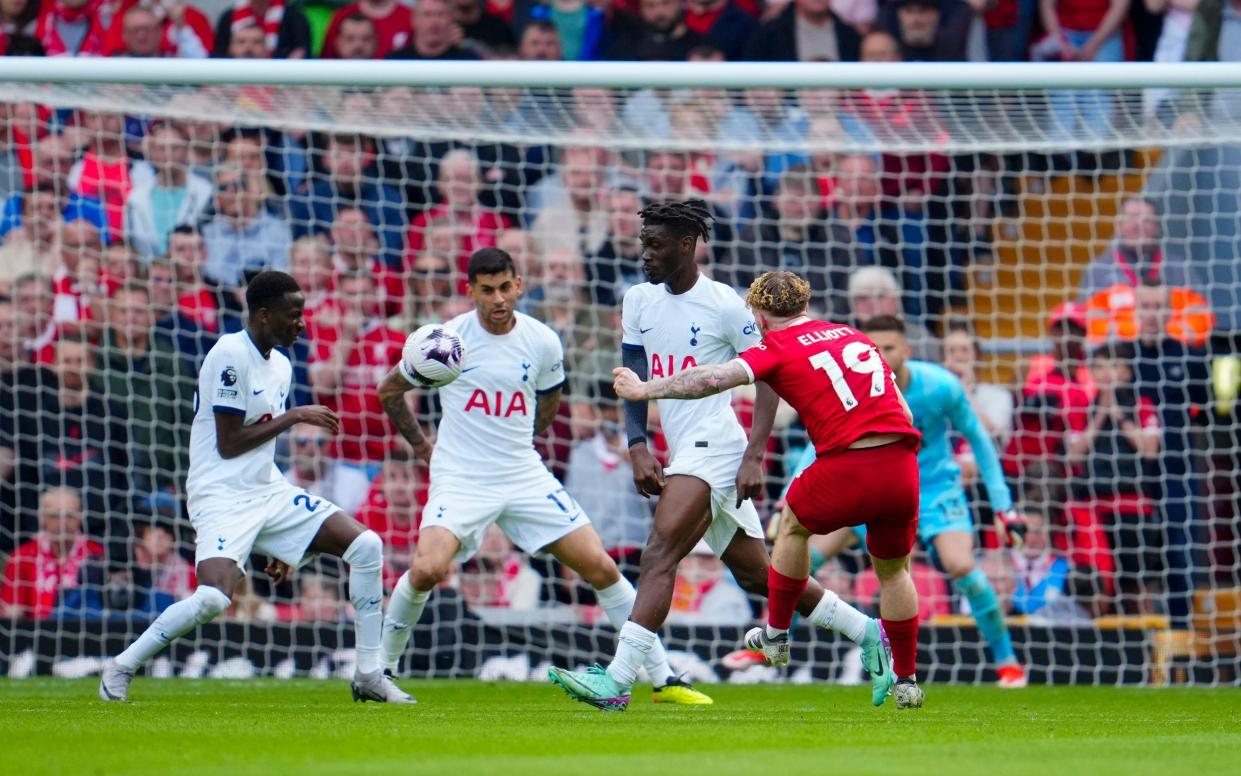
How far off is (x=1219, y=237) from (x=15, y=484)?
29.3ft

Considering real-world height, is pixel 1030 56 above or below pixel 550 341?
above

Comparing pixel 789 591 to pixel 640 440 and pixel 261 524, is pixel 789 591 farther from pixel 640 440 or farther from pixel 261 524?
pixel 261 524

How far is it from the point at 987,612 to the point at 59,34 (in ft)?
30.4

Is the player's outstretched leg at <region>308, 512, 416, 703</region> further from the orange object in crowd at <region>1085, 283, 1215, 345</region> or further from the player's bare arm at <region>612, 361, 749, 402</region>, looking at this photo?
the orange object in crowd at <region>1085, 283, 1215, 345</region>

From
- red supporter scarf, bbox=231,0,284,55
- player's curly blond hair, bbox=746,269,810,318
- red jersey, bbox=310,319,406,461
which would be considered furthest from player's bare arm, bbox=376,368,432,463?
red supporter scarf, bbox=231,0,284,55

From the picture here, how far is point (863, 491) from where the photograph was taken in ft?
24.4

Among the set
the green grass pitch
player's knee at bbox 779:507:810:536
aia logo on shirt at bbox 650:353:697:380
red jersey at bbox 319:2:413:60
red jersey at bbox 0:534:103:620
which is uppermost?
red jersey at bbox 319:2:413:60

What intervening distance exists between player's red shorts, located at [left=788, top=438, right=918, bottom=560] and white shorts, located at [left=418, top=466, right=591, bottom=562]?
1751mm

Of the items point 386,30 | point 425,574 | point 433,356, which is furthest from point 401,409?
point 386,30

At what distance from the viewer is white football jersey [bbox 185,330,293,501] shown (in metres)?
8.52

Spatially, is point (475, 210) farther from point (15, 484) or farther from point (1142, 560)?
point (1142, 560)

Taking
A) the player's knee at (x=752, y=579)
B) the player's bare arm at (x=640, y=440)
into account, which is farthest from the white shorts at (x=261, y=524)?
the player's knee at (x=752, y=579)

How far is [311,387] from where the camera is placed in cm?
1261

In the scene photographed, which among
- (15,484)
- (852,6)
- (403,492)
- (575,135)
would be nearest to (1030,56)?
(852,6)
